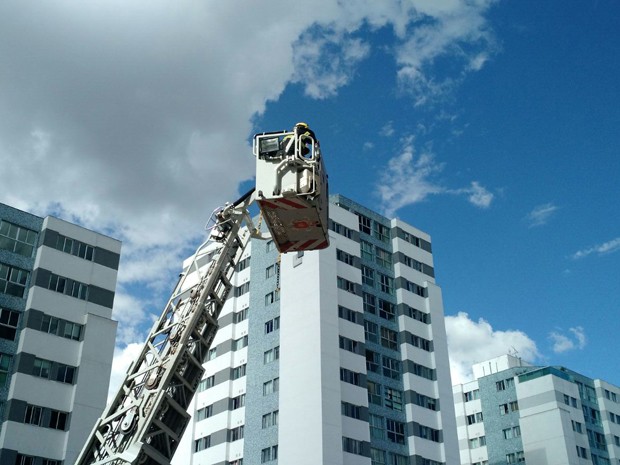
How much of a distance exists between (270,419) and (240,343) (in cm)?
1196

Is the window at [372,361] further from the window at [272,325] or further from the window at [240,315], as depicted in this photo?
the window at [240,315]

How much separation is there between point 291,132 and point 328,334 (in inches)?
2153

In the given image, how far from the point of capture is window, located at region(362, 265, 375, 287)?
81.2 metres

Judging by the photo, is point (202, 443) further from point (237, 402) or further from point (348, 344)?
point (348, 344)

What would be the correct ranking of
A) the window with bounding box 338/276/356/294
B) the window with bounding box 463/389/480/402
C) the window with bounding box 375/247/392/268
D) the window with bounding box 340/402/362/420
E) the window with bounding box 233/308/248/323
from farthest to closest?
1. the window with bounding box 463/389/480/402
2. the window with bounding box 375/247/392/268
3. the window with bounding box 233/308/248/323
4. the window with bounding box 338/276/356/294
5. the window with bounding box 340/402/362/420

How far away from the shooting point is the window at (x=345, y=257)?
7821 cm

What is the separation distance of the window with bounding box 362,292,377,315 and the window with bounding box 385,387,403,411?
8.82 m

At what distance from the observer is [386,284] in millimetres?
83625

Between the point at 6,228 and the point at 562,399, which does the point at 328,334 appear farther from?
the point at 562,399

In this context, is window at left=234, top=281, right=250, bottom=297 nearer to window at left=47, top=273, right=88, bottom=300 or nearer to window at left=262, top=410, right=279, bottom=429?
window at left=262, top=410, right=279, bottom=429

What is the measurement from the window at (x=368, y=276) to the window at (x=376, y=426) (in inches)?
605

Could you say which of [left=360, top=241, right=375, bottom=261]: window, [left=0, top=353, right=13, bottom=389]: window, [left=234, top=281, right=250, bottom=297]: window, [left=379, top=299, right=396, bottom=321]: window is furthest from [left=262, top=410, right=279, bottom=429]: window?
[left=0, top=353, right=13, bottom=389]: window

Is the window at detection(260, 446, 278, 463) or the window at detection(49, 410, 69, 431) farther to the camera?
the window at detection(260, 446, 278, 463)

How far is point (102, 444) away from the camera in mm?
18484
